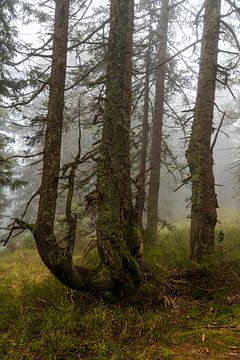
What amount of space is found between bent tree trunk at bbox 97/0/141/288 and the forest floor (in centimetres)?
71

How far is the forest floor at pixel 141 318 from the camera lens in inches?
192

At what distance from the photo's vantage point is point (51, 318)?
574 cm

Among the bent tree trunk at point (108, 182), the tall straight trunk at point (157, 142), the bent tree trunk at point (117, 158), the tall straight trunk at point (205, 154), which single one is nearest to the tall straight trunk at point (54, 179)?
the bent tree trunk at point (108, 182)

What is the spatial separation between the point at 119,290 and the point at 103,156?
7.87 feet

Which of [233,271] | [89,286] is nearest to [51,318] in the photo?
[89,286]

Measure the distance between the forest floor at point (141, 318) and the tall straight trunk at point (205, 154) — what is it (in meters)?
0.51

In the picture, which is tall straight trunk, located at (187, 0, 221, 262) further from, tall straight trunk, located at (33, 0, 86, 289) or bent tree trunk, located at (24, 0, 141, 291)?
tall straight trunk, located at (33, 0, 86, 289)

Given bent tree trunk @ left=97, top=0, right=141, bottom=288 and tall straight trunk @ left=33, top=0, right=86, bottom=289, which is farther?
bent tree trunk @ left=97, top=0, right=141, bottom=288

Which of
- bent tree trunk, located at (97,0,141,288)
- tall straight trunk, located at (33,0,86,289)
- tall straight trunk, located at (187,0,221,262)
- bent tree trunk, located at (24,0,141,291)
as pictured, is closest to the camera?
tall straight trunk, located at (33,0,86,289)

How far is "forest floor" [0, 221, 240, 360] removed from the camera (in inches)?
192

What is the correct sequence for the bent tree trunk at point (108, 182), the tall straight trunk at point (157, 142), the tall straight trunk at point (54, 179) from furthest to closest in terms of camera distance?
the tall straight trunk at point (157, 142)
the bent tree trunk at point (108, 182)
the tall straight trunk at point (54, 179)

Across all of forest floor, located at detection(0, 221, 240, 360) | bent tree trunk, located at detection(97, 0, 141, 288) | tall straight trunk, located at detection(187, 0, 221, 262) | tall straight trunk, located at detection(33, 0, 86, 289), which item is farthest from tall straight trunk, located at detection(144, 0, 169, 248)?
tall straight trunk, located at detection(33, 0, 86, 289)

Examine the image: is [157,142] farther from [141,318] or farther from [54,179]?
[141,318]

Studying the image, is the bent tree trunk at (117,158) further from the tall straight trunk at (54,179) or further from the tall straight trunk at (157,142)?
the tall straight trunk at (157,142)
